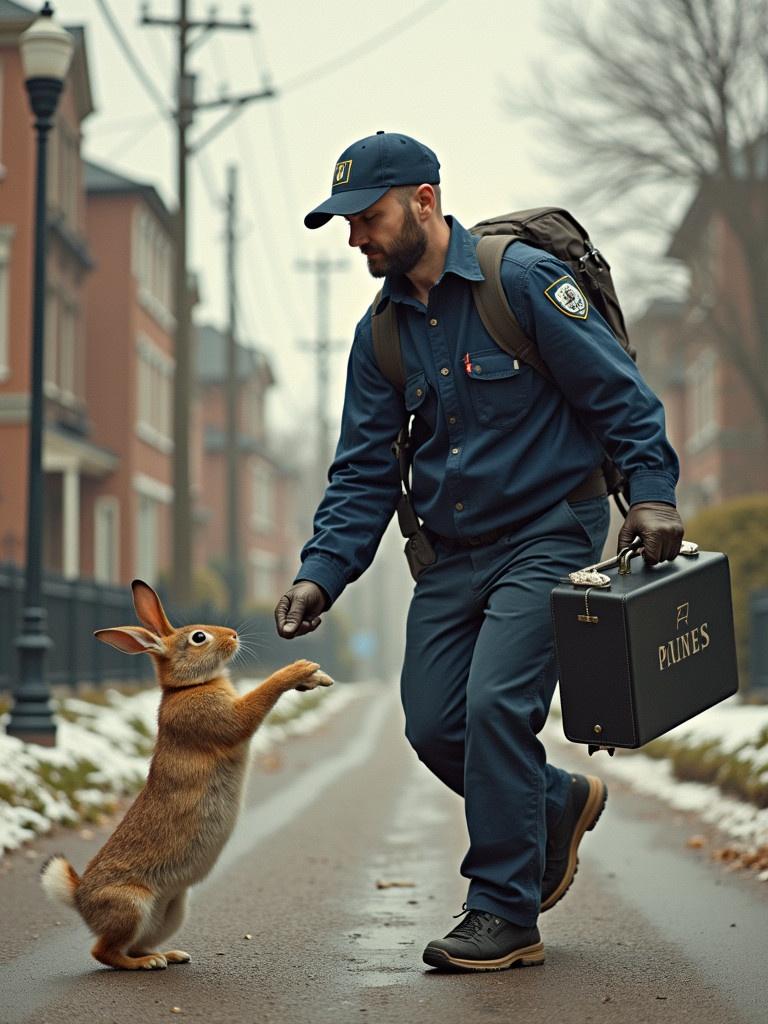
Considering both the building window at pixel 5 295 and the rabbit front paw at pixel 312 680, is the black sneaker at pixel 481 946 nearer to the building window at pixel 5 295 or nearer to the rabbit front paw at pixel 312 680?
the rabbit front paw at pixel 312 680

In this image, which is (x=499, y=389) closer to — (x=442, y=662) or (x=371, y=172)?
(x=371, y=172)

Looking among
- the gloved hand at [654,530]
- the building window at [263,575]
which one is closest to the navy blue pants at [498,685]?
the gloved hand at [654,530]

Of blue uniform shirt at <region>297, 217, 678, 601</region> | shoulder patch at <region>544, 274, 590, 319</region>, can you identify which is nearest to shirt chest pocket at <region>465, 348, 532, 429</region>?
blue uniform shirt at <region>297, 217, 678, 601</region>

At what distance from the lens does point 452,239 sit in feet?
17.0

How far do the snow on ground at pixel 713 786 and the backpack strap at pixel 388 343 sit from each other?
306 cm

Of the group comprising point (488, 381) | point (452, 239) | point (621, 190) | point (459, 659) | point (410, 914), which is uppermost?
point (621, 190)

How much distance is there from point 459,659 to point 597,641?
0.62 metres

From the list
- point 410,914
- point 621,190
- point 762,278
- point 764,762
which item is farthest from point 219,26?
point 410,914

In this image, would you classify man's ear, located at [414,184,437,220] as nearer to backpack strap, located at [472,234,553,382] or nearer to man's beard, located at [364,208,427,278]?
man's beard, located at [364,208,427,278]

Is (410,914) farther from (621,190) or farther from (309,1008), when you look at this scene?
(621,190)

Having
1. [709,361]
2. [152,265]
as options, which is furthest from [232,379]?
[709,361]

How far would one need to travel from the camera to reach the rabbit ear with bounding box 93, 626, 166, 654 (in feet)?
15.5

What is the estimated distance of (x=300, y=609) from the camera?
16.7 feet

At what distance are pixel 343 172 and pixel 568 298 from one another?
751mm
